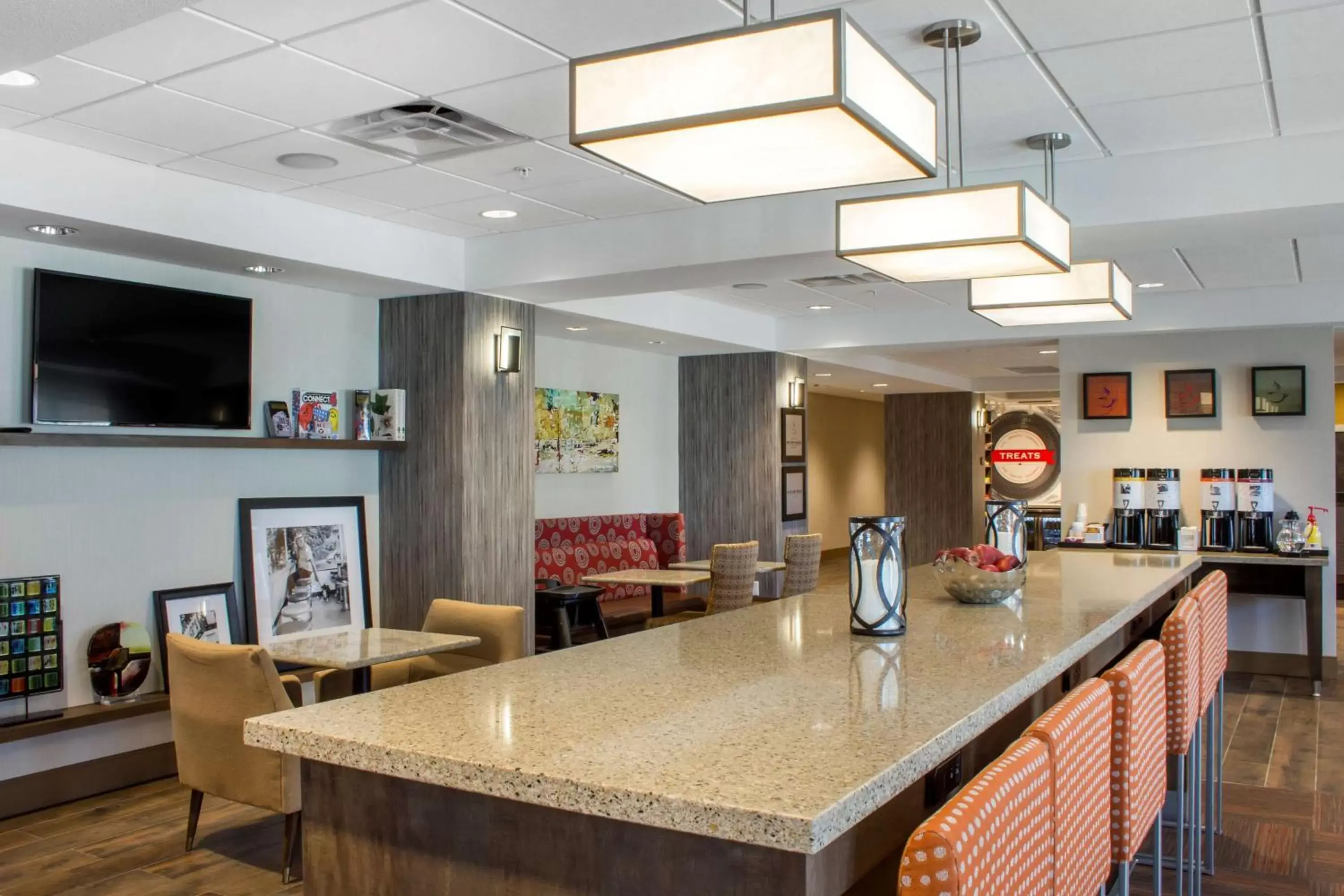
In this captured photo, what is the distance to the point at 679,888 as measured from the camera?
60.2 inches

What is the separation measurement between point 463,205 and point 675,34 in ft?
7.37

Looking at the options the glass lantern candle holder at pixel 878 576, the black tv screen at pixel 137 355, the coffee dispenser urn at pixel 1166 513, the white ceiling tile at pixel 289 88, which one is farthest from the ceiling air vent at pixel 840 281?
the glass lantern candle holder at pixel 878 576

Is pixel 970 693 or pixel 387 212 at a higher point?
pixel 387 212

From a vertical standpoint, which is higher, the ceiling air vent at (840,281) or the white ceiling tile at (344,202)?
the white ceiling tile at (344,202)

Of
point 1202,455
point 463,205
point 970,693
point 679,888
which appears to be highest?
point 463,205

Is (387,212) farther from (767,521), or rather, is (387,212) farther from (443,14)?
(767,521)

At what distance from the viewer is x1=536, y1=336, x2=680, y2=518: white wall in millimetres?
8555

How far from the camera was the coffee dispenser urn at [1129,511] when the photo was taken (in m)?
7.91

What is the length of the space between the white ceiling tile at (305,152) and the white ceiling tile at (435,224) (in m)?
0.71

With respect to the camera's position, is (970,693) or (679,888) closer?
(679,888)

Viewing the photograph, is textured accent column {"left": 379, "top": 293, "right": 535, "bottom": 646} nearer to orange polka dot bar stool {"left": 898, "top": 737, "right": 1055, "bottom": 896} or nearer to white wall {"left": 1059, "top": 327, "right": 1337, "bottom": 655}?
white wall {"left": 1059, "top": 327, "right": 1337, "bottom": 655}

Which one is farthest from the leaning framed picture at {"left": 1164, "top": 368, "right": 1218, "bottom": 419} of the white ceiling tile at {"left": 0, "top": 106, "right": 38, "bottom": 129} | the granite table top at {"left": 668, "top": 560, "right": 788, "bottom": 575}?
the white ceiling tile at {"left": 0, "top": 106, "right": 38, "bottom": 129}

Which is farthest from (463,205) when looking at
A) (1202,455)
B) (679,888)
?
(1202,455)

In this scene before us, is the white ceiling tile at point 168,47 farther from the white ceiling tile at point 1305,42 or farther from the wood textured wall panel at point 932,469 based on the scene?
the wood textured wall panel at point 932,469
